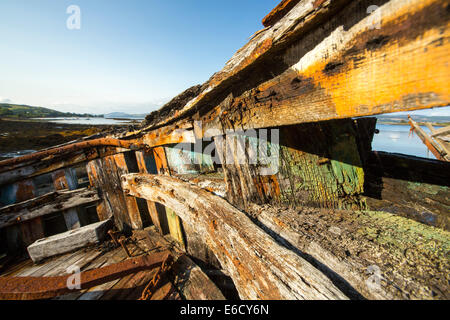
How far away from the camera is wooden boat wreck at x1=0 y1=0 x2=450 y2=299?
509 mm

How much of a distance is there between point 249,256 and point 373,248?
551 mm

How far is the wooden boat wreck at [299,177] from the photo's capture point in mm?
509

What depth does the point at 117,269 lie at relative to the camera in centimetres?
194

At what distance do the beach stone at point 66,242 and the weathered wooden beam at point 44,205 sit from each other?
0.50 metres

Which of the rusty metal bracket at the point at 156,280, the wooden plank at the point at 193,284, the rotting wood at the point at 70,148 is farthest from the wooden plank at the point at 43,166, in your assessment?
the wooden plank at the point at 193,284

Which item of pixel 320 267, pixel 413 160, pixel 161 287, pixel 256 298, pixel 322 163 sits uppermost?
pixel 322 163

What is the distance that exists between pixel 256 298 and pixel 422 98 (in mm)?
981

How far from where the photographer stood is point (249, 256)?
88 centimetres

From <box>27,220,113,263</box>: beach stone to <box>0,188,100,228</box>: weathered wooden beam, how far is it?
0.50m

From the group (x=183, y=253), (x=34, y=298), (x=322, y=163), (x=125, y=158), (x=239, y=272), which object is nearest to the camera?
(x=239, y=272)

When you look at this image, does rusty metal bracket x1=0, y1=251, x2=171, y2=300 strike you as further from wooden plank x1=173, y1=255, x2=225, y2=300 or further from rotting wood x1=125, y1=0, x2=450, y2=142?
rotting wood x1=125, y1=0, x2=450, y2=142

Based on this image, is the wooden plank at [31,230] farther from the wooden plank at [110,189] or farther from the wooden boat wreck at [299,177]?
the wooden plank at [110,189]

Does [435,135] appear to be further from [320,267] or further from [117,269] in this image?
[117,269]
